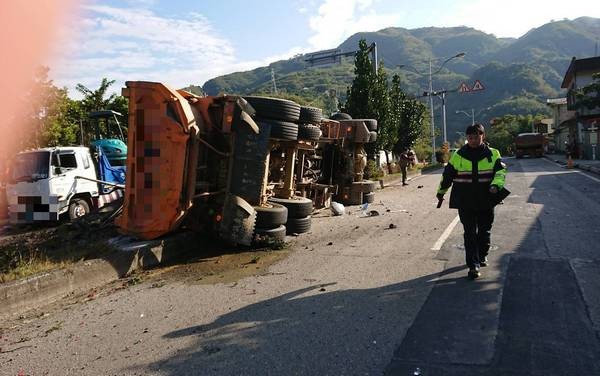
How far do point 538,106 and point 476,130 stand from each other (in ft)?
382

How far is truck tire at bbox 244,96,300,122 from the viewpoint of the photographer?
7562mm

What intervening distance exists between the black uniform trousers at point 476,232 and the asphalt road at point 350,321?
0.86ft

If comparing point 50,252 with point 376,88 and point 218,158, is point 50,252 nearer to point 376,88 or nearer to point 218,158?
point 218,158

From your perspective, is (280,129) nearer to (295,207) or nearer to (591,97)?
(295,207)

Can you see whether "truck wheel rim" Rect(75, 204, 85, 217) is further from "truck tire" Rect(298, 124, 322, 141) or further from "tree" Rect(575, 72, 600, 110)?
"tree" Rect(575, 72, 600, 110)

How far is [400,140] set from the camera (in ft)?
105

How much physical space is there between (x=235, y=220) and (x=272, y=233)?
0.90 m

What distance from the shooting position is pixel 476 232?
5.54 metres

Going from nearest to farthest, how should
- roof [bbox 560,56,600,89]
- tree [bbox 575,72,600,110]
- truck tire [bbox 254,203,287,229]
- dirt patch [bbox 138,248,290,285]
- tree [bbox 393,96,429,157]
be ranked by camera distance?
dirt patch [bbox 138,248,290,285], truck tire [bbox 254,203,287,229], tree [bbox 393,96,429,157], tree [bbox 575,72,600,110], roof [bbox 560,56,600,89]

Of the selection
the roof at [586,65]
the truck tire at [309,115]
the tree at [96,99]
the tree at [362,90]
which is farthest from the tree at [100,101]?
the roof at [586,65]

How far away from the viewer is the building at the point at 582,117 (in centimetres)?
3469

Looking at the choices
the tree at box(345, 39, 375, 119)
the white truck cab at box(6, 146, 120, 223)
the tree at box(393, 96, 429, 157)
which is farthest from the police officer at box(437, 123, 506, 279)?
the tree at box(393, 96, 429, 157)

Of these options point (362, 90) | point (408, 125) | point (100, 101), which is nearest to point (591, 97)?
point (408, 125)

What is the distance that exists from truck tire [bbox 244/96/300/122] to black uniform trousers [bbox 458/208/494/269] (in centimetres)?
342
